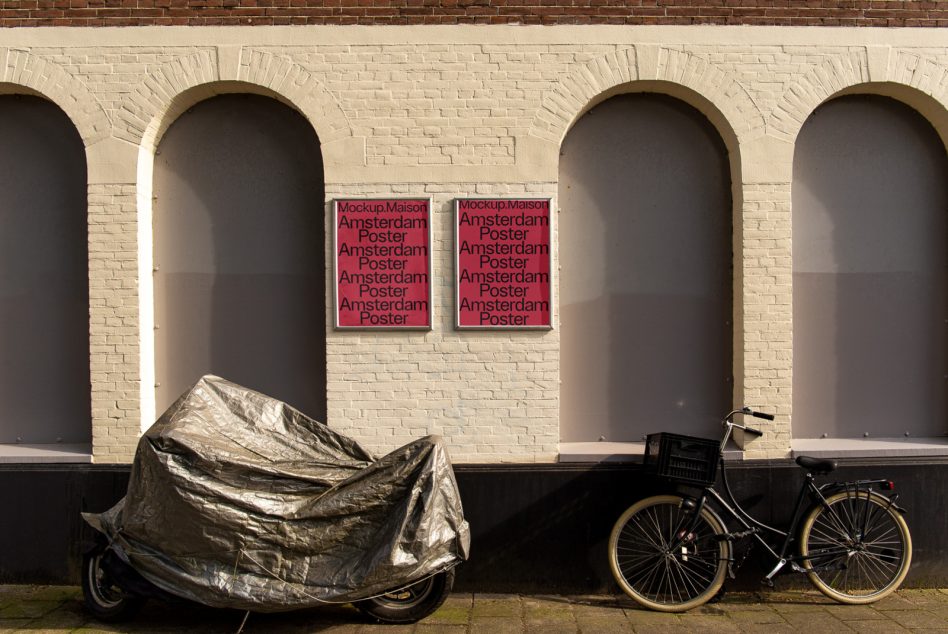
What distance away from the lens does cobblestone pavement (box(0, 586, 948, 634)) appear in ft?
16.3

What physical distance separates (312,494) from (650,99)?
4004 millimetres

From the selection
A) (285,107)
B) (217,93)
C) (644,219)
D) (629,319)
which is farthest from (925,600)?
(217,93)

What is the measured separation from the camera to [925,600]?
5508mm

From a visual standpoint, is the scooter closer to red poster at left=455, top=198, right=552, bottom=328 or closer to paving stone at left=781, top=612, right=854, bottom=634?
red poster at left=455, top=198, right=552, bottom=328

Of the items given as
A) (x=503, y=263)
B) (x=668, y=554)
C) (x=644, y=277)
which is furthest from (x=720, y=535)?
(x=503, y=263)

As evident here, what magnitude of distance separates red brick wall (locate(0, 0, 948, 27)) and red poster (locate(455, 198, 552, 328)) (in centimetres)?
145

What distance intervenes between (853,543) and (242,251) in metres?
5.03

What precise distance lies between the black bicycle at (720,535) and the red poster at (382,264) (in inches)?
81.5

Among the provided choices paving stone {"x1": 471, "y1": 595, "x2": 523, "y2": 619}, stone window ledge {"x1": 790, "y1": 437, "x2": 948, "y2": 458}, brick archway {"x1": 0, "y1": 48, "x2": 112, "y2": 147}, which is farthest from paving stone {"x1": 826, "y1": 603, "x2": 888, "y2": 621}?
brick archway {"x1": 0, "y1": 48, "x2": 112, "y2": 147}

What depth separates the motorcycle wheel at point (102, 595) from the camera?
16.4ft

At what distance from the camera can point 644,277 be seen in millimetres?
6168

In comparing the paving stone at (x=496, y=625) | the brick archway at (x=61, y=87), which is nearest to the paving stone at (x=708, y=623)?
the paving stone at (x=496, y=625)

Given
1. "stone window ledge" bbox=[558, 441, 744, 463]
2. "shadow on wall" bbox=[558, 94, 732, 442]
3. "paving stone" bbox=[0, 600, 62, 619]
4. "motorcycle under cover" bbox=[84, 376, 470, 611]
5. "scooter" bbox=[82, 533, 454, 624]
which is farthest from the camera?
"shadow on wall" bbox=[558, 94, 732, 442]

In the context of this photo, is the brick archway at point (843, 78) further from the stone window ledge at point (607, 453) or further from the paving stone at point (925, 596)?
the paving stone at point (925, 596)
